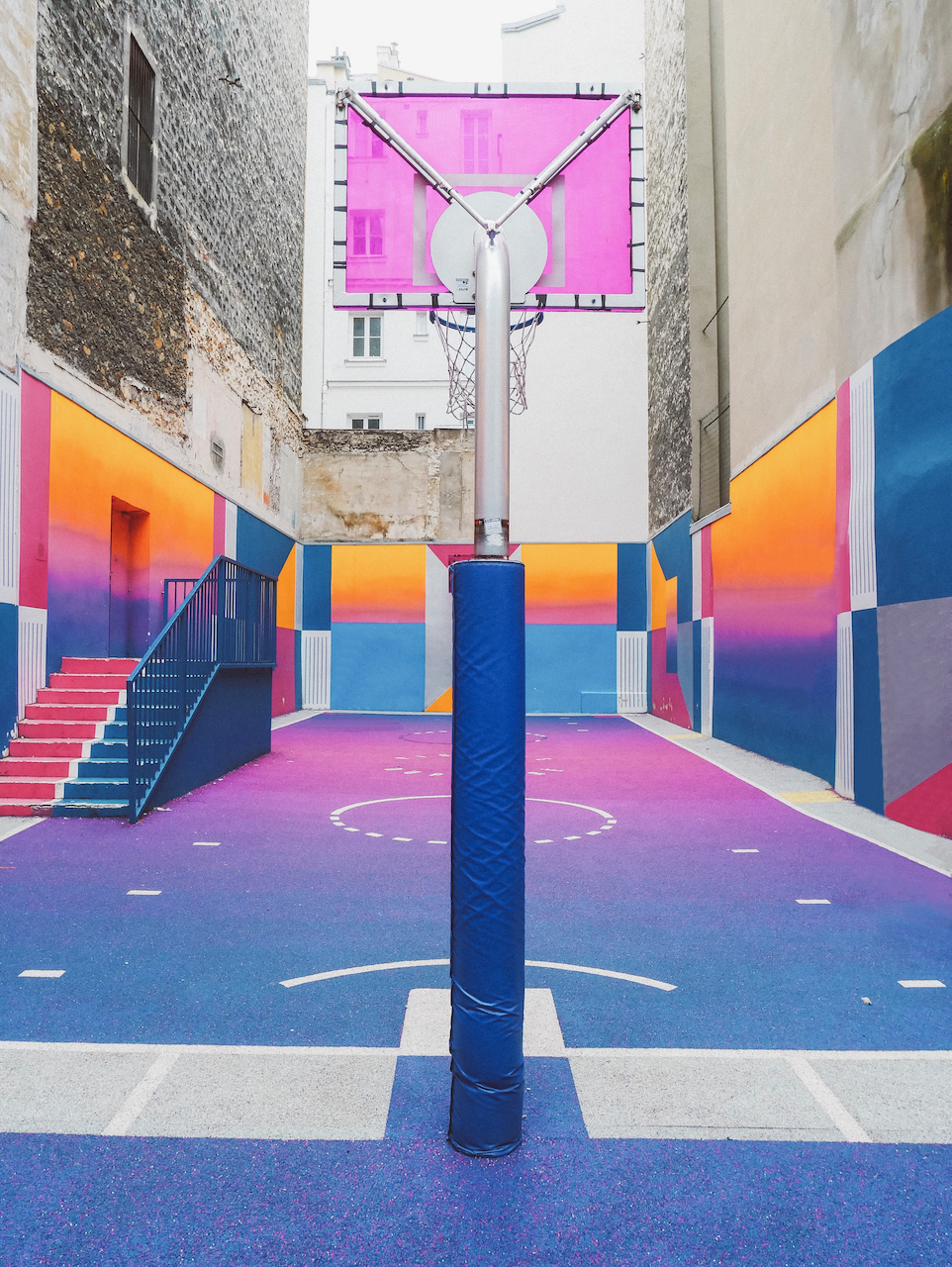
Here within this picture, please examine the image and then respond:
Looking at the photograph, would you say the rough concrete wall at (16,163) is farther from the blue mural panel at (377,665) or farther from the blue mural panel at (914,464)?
the blue mural panel at (377,665)

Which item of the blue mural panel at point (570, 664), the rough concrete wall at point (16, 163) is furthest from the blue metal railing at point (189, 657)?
the blue mural panel at point (570, 664)

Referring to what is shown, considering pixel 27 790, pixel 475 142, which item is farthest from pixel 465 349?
pixel 27 790

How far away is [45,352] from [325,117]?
50.5 ft

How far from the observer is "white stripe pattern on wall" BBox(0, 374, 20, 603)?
6895 mm

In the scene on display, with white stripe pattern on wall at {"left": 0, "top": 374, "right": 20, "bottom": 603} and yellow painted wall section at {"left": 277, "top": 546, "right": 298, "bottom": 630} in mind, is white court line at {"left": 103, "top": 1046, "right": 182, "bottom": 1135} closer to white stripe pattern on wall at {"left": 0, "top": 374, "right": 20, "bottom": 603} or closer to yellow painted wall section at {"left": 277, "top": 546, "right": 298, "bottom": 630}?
white stripe pattern on wall at {"left": 0, "top": 374, "right": 20, "bottom": 603}

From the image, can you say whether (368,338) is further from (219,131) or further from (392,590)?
(219,131)

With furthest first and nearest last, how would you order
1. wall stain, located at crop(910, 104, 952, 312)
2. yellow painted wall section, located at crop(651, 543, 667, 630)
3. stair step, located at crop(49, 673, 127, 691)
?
1. yellow painted wall section, located at crop(651, 543, 667, 630)
2. stair step, located at crop(49, 673, 127, 691)
3. wall stain, located at crop(910, 104, 952, 312)

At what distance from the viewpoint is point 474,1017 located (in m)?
2.10

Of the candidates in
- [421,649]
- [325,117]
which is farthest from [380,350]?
[421,649]

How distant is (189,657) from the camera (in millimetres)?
7090

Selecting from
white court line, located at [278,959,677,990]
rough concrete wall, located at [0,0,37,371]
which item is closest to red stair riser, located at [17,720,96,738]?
rough concrete wall, located at [0,0,37,371]

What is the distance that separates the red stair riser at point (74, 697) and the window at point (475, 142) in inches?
218

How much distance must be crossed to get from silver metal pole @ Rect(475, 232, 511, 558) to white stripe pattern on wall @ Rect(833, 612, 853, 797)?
203 inches

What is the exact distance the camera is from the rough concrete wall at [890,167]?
17.4 feet
